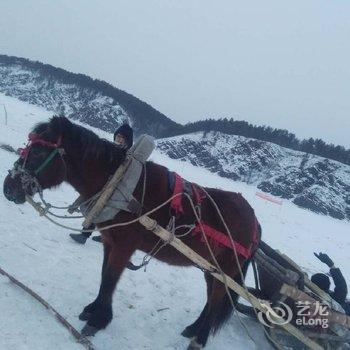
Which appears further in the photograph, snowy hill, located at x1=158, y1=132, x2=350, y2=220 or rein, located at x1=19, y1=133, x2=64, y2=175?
snowy hill, located at x1=158, y1=132, x2=350, y2=220

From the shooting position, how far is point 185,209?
4031 millimetres

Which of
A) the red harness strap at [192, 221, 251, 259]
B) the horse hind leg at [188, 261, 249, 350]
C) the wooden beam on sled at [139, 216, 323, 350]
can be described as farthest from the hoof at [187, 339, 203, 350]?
the red harness strap at [192, 221, 251, 259]

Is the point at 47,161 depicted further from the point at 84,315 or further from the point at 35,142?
the point at 84,315

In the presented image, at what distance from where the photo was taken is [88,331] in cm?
A: 362

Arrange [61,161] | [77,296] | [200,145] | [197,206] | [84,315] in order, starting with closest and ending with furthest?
1. [61,161]
2. [84,315]
3. [197,206]
4. [77,296]
5. [200,145]

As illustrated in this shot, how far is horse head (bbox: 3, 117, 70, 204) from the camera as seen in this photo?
3359 millimetres

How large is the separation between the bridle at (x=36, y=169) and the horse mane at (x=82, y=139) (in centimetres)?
7

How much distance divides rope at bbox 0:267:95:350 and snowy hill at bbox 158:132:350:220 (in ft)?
143

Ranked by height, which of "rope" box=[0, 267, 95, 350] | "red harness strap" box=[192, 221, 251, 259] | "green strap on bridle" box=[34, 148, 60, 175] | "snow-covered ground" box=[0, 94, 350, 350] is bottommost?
"snow-covered ground" box=[0, 94, 350, 350]

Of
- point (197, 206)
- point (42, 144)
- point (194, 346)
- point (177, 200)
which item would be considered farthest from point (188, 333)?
point (42, 144)

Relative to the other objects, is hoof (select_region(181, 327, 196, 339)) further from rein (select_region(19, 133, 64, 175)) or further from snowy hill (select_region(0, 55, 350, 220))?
snowy hill (select_region(0, 55, 350, 220))

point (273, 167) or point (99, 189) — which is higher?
point (273, 167)

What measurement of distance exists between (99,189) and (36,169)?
0.64 m

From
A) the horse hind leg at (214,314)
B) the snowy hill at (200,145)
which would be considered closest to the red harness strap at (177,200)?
the horse hind leg at (214,314)
